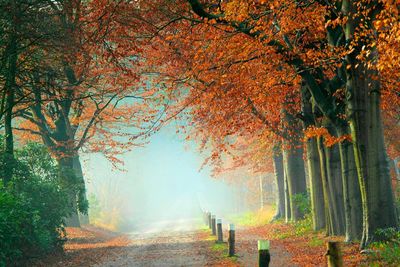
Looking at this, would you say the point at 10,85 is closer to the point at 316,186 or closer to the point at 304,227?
the point at 316,186

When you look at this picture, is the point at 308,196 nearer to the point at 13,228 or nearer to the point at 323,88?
the point at 323,88

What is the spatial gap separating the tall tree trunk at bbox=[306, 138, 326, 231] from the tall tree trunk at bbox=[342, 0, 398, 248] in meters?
6.56

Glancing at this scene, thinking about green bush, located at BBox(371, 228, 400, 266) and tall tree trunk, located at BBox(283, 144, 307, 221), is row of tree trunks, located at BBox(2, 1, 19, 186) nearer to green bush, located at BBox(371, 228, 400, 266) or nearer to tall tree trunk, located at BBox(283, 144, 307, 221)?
green bush, located at BBox(371, 228, 400, 266)

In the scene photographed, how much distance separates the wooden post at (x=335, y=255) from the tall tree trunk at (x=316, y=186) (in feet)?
39.0

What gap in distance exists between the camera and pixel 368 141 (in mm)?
13562

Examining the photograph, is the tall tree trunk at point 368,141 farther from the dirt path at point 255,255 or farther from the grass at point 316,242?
the grass at point 316,242

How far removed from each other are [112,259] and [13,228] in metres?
4.48

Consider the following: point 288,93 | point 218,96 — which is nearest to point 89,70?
point 218,96

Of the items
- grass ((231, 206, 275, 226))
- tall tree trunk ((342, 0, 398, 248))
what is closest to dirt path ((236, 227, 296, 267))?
tall tree trunk ((342, 0, 398, 248))

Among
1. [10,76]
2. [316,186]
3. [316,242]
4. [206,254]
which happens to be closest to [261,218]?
[316,186]

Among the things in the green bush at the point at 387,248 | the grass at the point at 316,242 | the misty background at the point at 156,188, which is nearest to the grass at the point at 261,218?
the misty background at the point at 156,188

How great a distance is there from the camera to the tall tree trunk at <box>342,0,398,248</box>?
13523mm

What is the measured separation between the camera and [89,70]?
1000 inches

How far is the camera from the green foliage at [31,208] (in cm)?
1365
